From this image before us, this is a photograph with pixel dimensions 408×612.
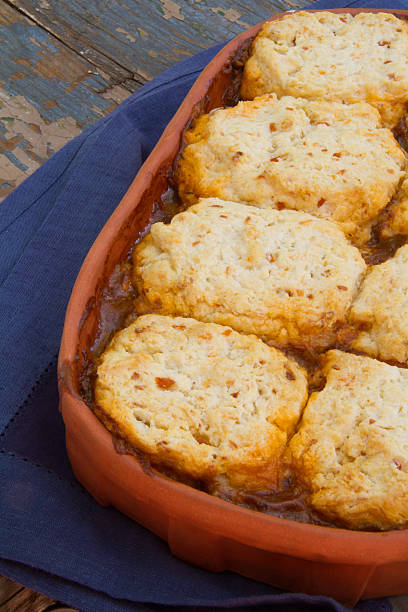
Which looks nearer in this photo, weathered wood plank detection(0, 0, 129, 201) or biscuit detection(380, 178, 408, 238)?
biscuit detection(380, 178, 408, 238)

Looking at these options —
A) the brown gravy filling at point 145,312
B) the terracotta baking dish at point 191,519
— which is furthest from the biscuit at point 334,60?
the terracotta baking dish at point 191,519

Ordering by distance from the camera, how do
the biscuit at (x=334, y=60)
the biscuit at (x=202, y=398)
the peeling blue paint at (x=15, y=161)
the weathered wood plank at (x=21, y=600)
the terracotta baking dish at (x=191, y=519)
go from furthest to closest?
the peeling blue paint at (x=15, y=161), the biscuit at (x=334, y=60), the weathered wood plank at (x=21, y=600), the biscuit at (x=202, y=398), the terracotta baking dish at (x=191, y=519)

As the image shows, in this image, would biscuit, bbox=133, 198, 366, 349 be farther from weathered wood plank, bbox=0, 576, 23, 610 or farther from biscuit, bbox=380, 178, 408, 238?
weathered wood plank, bbox=0, 576, 23, 610

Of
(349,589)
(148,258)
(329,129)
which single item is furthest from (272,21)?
(349,589)

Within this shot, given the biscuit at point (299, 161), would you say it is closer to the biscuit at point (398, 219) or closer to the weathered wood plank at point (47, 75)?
the biscuit at point (398, 219)

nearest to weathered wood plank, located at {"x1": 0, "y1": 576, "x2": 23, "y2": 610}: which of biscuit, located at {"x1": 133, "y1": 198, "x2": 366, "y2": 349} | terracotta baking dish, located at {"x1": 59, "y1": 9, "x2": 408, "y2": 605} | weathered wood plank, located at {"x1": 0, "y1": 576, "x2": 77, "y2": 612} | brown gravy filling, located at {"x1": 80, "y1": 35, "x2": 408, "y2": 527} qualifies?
weathered wood plank, located at {"x1": 0, "y1": 576, "x2": 77, "y2": 612}

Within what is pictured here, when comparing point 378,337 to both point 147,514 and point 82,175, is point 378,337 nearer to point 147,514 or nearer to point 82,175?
point 147,514

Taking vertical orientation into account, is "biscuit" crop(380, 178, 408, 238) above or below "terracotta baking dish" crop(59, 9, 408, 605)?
above

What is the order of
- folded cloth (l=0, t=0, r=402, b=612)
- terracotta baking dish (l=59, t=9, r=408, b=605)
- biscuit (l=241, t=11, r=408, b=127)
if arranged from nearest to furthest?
terracotta baking dish (l=59, t=9, r=408, b=605) → folded cloth (l=0, t=0, r=402, b=612) → biscuit (l=241, t=11, r=408, b=127)
